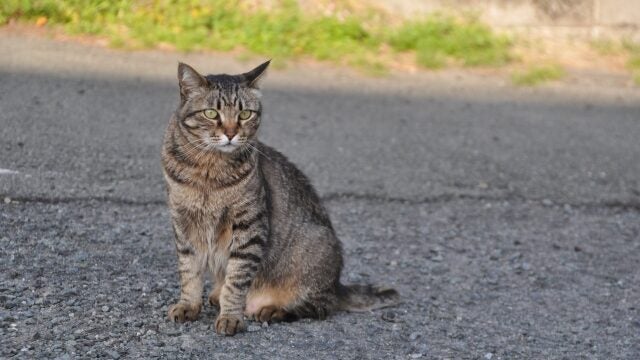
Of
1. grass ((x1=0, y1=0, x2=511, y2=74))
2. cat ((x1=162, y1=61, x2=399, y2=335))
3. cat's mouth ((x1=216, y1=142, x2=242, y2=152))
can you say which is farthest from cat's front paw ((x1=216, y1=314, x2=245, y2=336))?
grass ((x1=0, y1=0, x2=511, y2=74))

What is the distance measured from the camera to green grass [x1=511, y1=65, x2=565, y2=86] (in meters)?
9.64

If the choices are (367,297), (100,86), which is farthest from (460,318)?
(100,86)

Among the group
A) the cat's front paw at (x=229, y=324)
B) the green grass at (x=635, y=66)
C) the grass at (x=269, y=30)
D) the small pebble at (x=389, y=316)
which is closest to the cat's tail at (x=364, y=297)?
the small pebble at (x=389, y=316)

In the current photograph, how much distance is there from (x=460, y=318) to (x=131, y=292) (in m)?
1.58

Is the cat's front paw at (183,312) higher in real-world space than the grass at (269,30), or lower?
lower

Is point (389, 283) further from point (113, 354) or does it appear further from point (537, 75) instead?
point (537, 75)

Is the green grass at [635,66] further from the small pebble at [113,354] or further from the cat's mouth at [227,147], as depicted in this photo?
the small pebble at [113,354]

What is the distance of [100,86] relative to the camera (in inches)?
330

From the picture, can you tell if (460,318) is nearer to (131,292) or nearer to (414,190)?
(131,292)

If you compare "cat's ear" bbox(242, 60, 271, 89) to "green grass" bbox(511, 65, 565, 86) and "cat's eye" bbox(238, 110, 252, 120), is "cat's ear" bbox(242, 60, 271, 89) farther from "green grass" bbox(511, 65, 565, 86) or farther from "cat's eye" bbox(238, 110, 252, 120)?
"green grass" bbox(511, 65, 565, 86)

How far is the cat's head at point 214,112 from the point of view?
4496mm

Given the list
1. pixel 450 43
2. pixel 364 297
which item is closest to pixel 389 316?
pixel 364 297

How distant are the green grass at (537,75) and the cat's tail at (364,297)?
495 cm

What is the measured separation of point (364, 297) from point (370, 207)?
5.74 feet
